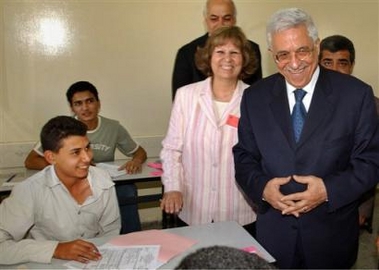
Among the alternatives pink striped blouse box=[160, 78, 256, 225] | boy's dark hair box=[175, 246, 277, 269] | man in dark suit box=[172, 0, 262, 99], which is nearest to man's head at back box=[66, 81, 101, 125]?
man in dark suit box=[172, 0, 262, 99]

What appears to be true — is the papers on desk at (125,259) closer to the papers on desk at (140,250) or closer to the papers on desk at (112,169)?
the papers on desk at (140,250)

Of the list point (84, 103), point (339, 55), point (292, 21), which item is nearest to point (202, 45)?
point (339, 55)

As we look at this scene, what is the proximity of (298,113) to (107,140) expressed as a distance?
2.10 m

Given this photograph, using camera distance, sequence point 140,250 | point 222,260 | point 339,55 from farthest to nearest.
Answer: point 339,55 → point 140,250 → point 222,260

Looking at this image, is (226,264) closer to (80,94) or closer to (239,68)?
(239,68)

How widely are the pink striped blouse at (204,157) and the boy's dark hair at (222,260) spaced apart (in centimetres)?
139

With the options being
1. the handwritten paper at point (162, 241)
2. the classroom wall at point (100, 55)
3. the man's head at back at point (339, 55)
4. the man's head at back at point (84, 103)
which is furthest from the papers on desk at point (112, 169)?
the man's head at back at point (339, 55)

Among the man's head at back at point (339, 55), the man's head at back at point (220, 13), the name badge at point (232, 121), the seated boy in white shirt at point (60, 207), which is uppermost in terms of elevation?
the man's head at back at point (220, 13)

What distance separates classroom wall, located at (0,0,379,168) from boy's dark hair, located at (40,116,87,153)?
1.68 metres

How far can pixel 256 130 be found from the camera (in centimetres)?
163

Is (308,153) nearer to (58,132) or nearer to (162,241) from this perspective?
(162,241)

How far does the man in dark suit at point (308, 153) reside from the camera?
148 centimetres

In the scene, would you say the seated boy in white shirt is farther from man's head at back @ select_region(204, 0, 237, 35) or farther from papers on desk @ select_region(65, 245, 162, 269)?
man's head at back @ select_region(204, 0, 237, 35)

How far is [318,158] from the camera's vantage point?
149 centimetres
